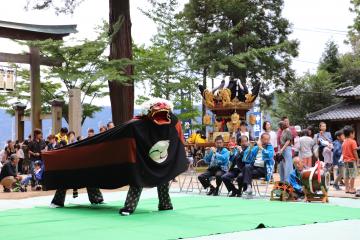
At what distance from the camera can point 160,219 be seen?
8422 mm

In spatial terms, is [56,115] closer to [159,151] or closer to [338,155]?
[338,155]

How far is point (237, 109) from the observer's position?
65.8ft

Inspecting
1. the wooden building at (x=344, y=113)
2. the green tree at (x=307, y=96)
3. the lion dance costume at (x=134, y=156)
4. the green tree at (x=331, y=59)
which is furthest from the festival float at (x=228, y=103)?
the green tree at (x=331, y=59)

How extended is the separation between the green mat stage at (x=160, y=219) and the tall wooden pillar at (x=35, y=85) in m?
9.97

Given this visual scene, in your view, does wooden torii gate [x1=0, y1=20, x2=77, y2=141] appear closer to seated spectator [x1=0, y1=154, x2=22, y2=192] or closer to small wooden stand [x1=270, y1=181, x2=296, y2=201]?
seated spectator [x1=0, y1=154, x2=22, y2=192]

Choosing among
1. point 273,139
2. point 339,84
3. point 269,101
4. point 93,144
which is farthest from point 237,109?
point 339,84

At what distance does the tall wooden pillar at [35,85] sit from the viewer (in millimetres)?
A: 20062

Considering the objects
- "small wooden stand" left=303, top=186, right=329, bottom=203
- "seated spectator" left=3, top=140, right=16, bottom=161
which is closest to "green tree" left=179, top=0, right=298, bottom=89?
"seated spectator" left=3, top=140, right=16, bottom=161

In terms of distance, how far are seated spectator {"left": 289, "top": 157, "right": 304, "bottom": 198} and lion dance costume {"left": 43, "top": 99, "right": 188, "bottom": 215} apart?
271 centimetres

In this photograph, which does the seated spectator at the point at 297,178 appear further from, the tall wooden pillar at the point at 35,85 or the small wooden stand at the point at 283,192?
the tall wooden pillar at the point at 35,85

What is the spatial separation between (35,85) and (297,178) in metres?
11.4

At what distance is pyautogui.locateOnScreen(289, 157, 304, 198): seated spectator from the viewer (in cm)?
1162

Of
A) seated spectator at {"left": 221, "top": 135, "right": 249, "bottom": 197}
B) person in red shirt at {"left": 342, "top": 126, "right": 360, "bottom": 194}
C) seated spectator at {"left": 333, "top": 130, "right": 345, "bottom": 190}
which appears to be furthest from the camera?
seated spectator at {"left": 333, "top": 130, "right": 345, "bottom": 190}

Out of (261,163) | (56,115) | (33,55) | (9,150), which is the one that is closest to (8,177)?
(56,115)
